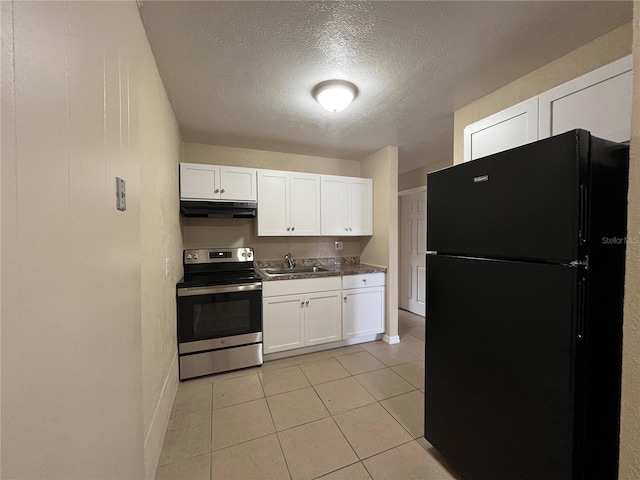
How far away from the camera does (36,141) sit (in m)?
0.53

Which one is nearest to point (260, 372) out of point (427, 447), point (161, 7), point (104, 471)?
point (427, 447)

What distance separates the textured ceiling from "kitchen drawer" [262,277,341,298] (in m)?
1.61

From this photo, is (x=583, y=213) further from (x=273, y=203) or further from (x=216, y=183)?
(x=216, y=183)

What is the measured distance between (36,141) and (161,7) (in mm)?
1190

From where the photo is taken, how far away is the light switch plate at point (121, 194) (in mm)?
969

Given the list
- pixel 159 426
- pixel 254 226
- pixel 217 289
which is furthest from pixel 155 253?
pixel 254 226

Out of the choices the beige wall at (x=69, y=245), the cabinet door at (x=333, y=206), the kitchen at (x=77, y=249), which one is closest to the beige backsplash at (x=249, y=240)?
the cabinet door at (x=333, y=206)

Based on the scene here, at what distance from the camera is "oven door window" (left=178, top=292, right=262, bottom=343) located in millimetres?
2377

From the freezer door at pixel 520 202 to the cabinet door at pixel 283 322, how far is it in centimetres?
177

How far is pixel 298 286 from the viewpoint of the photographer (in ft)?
9.31

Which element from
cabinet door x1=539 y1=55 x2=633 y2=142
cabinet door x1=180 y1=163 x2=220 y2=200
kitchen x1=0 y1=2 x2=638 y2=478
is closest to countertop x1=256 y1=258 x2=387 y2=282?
cabinet door x1=180 y1=163 x2=220 y2=200

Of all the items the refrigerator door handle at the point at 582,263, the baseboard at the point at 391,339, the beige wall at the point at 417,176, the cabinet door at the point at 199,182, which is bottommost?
the baseboard at the point at 391,339

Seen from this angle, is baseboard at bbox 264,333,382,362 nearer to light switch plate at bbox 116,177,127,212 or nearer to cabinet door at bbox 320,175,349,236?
cabinet door at bbox 320,175,349,236

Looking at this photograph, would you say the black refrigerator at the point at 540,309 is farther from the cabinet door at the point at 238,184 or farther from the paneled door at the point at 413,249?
the paneled door at the point at 413,249
